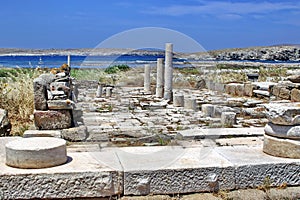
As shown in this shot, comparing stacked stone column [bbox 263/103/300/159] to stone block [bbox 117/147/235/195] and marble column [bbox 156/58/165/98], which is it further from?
marble column [bbox 156/58/165/98]

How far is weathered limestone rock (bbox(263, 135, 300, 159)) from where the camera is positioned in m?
4.49

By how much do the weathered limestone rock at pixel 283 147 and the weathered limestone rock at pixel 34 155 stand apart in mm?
2554

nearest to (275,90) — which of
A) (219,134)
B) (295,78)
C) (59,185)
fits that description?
(295,78)

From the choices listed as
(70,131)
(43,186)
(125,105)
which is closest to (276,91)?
(125,105)

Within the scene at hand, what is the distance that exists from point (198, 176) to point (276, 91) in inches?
424

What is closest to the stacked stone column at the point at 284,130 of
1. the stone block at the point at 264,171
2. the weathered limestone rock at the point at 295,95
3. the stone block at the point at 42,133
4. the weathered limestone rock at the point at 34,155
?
the stone block at the point at 264,171

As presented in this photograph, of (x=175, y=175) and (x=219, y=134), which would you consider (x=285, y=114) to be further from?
(x=219, y=134)

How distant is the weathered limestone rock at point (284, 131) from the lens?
14.6 ft

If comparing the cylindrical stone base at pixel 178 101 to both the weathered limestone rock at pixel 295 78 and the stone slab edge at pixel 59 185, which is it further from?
the stone slab edge at pixel 59 185

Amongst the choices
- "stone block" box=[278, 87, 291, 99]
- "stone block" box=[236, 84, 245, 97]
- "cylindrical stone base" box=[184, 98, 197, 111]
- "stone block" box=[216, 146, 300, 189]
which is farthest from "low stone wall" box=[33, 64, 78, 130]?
"stone block" box=[236, 84, 245, 97]

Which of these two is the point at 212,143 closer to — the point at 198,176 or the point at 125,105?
the point at 198,176

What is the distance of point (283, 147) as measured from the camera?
14.9ft

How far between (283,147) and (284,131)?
0.20m

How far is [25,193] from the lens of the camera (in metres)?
3.83
